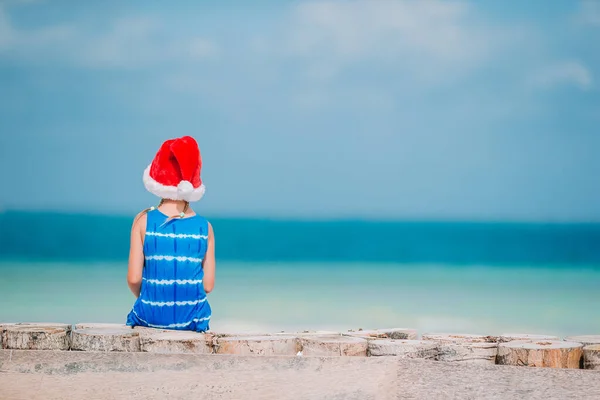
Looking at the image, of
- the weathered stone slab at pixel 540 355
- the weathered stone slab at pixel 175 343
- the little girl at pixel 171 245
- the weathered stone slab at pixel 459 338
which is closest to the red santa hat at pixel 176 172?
the little girl at pixel 171 245

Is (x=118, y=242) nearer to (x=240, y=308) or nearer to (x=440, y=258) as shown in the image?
(x=440, y=258)

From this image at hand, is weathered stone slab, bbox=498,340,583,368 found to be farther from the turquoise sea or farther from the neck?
the turquoise sea

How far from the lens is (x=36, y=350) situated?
3043 mm

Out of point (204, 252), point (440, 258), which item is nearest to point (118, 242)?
point (440, 258)

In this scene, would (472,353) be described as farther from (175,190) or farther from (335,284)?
(335,284)

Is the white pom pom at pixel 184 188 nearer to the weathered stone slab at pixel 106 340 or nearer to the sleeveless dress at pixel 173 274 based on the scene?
the sleeveless dress at pixel 173 274

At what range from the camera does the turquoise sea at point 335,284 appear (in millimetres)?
7285

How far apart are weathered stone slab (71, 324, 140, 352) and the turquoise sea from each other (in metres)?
3.51

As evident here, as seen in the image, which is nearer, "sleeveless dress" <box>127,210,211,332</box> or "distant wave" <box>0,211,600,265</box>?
"sleeveless dress" <box>127,210,211,332</box>

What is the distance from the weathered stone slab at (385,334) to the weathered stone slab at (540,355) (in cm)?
50

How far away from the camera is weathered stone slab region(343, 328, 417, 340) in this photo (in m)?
3.38

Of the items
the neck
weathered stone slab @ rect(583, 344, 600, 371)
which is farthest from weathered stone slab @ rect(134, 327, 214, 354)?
weathered stone slab @ rect(583, 344, 600, 371)

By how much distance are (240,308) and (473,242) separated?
28.7 ft

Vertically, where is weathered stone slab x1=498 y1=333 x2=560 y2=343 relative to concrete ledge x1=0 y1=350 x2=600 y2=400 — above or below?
above
